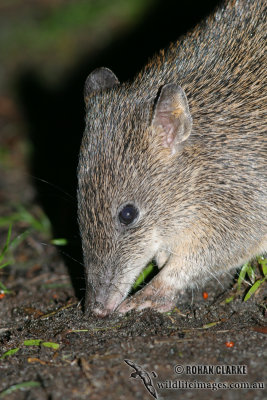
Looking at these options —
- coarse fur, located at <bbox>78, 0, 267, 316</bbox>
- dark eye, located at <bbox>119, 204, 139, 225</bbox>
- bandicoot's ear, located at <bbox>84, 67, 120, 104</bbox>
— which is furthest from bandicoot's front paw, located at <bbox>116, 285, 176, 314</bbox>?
bandicoot's ear, located at <bbox>84, 67, 120, 104</bbox>

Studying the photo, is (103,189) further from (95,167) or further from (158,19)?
(158,19)

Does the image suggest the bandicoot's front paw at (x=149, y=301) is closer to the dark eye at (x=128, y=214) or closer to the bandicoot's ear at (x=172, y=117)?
the dark eye at (x=128, y=214)

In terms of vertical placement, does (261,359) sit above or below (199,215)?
below

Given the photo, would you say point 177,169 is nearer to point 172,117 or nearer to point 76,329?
point 172,117

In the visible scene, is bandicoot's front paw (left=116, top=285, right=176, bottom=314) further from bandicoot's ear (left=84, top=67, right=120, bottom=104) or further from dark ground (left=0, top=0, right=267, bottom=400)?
bandicoot's ear (left=84, top=67, right=120, bottom=104)

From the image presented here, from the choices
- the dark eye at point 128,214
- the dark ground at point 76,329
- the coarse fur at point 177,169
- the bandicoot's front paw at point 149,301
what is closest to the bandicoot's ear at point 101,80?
the coarse fur at point 177,169

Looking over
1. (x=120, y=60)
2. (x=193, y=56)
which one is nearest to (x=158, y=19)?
(x=120, y=60)

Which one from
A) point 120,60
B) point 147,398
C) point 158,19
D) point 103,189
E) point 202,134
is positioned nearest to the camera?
point 147,398

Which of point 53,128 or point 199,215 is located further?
point 53,128
